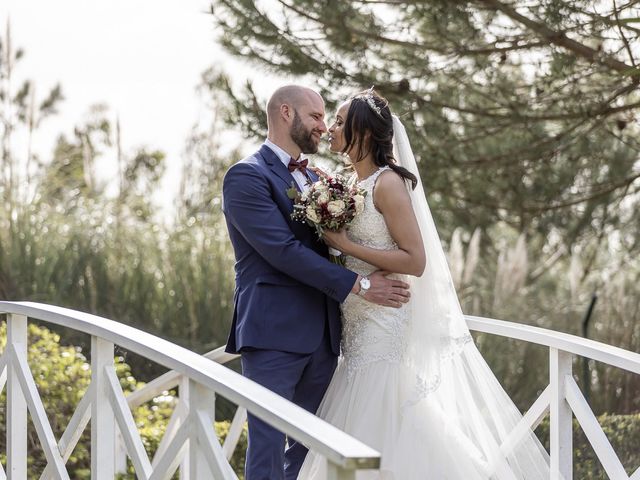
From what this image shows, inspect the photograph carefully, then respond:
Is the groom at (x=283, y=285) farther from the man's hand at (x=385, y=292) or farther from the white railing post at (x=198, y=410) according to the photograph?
the white railing post at (x=198, y=410)

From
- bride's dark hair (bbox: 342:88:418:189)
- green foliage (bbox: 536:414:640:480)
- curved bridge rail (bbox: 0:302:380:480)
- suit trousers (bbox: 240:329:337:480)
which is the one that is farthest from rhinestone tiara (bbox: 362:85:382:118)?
green foliage (bbox: 536:414:640:480)

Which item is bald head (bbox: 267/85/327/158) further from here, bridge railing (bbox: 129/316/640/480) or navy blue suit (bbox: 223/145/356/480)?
bridge railing (bbox: 129/316/640/480)

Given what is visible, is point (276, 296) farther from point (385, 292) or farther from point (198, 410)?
point (198, 410)

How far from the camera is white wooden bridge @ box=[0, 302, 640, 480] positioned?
2.33m

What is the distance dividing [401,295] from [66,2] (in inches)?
658

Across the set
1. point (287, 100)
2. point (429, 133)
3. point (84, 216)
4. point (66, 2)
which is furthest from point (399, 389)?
point (66, 2)

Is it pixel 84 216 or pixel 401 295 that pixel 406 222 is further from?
pixel 84 216

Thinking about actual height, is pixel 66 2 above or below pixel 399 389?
above

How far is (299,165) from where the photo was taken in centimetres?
418

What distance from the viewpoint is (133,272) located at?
8.53 meters

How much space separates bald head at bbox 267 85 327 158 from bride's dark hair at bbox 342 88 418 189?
173mm

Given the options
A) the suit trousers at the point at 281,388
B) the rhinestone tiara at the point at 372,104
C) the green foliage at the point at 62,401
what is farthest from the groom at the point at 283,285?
the green foliage at the point at 62,401

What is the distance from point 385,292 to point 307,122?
74cm

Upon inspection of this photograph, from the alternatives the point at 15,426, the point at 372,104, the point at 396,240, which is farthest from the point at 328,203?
the point at 15,426
